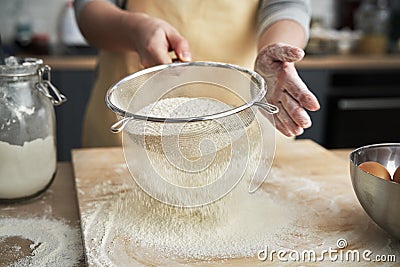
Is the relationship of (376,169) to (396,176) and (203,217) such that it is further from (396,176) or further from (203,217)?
(203,217)

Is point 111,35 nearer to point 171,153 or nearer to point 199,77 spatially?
point 199,77

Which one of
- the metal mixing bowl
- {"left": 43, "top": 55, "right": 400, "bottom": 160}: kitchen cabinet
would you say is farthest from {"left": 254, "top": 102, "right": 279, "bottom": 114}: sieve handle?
{"left": 43, "top": 55, "right": 400, "bottom": 160}: kitchen cabinet

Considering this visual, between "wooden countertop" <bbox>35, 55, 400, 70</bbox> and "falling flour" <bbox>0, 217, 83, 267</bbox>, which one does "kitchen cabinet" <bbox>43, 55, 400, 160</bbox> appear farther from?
"falling flour" <bbox>0, 217, 83, 267</bbox>

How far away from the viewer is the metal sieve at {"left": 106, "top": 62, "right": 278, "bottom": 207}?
28.5 inches

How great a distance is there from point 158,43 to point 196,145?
253 millimetres

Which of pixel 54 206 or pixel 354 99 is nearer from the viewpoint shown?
pixel 54 206

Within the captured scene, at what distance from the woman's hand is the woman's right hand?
0.46 ft

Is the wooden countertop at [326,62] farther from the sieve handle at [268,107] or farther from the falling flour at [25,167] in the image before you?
the sieve handle at [268,107]

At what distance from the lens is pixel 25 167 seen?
82 centimetres

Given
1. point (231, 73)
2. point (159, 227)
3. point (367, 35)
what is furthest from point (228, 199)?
Result: point (367, 35)

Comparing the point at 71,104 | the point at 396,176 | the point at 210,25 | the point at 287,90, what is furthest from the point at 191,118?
the point at 71,104

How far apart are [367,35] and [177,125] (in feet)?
6.26

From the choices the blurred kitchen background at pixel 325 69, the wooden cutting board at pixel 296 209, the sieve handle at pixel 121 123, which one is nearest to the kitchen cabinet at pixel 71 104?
the blurred kitchen background at pixel 325 69

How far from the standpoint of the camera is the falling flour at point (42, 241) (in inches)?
26.9
